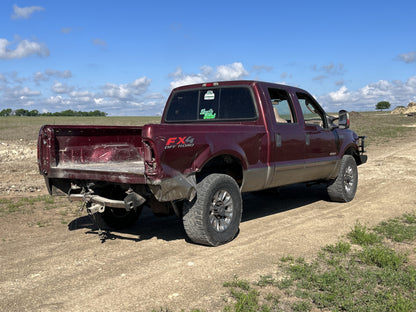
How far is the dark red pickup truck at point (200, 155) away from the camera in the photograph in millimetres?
4785

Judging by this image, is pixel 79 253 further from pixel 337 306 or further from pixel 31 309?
pixel 337 306

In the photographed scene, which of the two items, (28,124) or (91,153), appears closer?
(91,153)

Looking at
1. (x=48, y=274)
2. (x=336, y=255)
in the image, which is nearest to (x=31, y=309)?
(x=48, y=274)

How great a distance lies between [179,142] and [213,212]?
1.07 metres

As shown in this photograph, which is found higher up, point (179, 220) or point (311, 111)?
point (311, 111)

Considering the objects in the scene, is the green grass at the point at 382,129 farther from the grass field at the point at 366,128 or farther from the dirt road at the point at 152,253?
the dirt road at the point at 152,253

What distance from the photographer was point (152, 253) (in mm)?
5074


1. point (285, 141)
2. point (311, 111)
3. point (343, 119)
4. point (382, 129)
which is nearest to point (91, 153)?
point (285, 141)

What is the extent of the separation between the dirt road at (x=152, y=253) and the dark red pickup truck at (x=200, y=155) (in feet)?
1.42

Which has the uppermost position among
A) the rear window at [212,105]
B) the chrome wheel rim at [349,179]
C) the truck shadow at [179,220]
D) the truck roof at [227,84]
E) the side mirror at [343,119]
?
the truck roof at [227,84]

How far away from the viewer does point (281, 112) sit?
21.7 feet

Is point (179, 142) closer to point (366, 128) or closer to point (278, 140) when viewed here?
point (278, 140)

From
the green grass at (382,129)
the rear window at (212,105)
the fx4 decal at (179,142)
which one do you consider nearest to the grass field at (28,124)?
the green grass at (382,129)

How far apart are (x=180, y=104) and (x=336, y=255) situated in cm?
342
